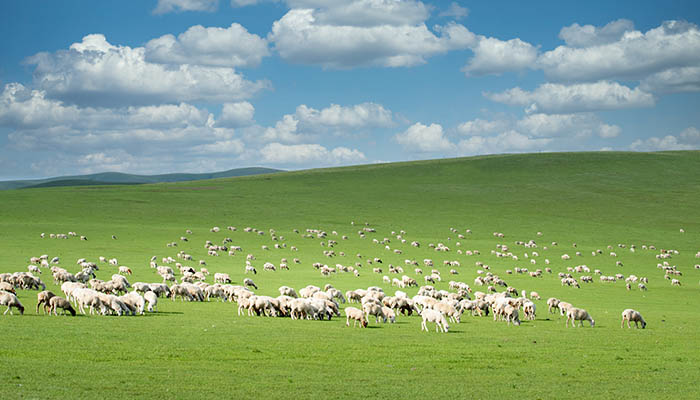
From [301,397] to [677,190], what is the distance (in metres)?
116

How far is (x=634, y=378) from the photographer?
18125 millimetres

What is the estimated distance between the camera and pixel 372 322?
27.8 meters

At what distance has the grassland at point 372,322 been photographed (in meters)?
16.5

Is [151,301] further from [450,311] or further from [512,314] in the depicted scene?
[512,314]

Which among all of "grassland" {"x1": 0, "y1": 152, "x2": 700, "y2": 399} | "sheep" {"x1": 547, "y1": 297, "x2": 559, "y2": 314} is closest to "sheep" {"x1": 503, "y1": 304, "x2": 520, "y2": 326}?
"grassland" {"x1": 0, "y1": 152, "x2": 700, "y2": 399}

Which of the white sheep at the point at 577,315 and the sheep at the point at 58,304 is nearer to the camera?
the sheep at the point at 58,304

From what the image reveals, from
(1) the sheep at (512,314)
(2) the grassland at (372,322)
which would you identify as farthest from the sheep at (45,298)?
(1) the sheep at (512,314)

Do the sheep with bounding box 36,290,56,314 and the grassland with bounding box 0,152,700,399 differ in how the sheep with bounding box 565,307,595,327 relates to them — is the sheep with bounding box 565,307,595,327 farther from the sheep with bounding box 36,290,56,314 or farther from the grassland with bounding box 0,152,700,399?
the sheep with bounding box 36,290,56,314

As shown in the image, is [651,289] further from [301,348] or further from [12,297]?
[12,297]

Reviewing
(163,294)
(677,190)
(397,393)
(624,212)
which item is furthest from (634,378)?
(677,190)

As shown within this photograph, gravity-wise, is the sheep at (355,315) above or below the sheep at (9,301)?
below

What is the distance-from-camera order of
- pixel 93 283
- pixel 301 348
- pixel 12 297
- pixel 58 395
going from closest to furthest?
1. pixel 58 395
2. pixel 301 348
3. pixel 12 297
4. pixel 93 283

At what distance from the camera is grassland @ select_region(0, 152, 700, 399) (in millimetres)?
16516

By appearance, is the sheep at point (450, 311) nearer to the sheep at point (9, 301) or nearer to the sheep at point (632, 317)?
the sheep at point (632, 317)
